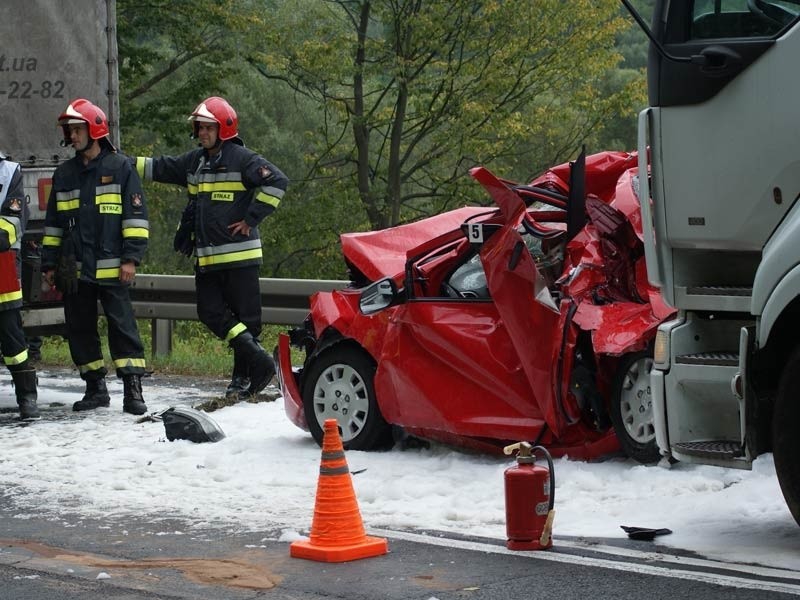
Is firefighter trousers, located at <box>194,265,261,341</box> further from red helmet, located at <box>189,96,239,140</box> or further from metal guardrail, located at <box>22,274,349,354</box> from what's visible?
metal guardrail, located at <box>22,274,349,354</box>

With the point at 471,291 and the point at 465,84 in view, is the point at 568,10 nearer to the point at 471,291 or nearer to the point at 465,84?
the point at 465,84

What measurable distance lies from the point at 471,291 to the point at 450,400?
662 millimetres

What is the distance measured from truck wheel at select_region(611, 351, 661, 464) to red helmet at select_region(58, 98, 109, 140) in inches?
195

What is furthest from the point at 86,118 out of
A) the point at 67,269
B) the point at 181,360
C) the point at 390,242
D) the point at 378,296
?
A: the point at 181,360

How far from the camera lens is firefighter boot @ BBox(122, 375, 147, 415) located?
425 inches

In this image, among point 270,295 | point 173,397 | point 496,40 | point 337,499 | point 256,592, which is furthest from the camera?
point 496,40

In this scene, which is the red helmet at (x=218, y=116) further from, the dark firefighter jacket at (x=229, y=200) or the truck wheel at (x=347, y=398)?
the truck wheel at (x=347, y=398)

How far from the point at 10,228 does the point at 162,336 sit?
4.07 metres

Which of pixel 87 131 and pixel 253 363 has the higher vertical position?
pixel 87 131

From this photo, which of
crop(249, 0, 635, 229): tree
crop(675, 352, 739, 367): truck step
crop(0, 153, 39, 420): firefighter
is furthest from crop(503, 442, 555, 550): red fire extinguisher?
crop(249, 0, 635, 229): tree

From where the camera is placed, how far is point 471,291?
8.48m

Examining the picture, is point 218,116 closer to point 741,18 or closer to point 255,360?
point 255,360

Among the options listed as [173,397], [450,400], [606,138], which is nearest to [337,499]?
[450,400]

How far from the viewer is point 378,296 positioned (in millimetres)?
8680
